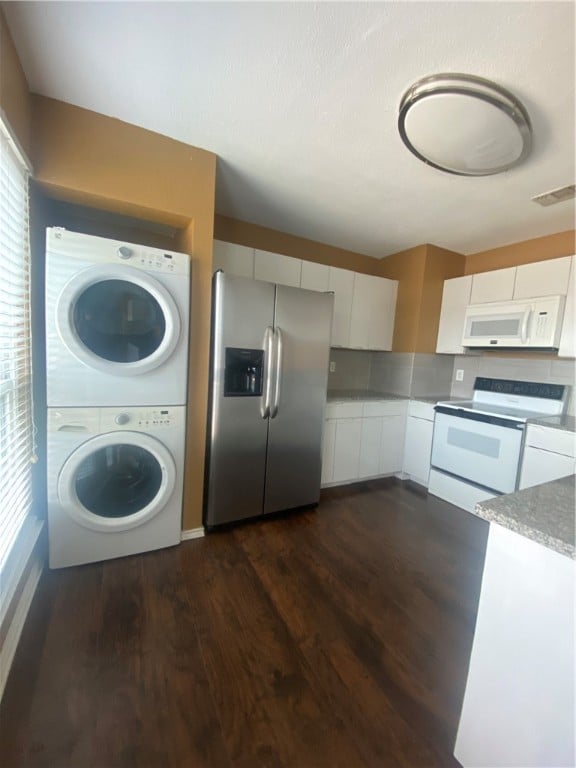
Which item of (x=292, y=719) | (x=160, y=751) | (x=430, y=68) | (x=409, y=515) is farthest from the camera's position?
(x=409, y=515)

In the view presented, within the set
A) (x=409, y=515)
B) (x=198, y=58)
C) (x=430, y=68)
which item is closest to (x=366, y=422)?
(x=409, y=515)

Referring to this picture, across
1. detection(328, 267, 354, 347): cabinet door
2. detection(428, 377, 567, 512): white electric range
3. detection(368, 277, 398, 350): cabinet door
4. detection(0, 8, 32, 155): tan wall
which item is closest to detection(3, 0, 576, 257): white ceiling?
detection(0, 8, 32, 155): tan wall

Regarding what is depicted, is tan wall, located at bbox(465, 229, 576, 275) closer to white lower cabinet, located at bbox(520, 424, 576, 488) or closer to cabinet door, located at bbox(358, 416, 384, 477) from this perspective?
white lower cabinet, located at bbox(520, 424, 576, 488)

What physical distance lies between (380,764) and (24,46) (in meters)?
3.00

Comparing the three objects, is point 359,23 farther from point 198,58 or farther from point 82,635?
point 82,635

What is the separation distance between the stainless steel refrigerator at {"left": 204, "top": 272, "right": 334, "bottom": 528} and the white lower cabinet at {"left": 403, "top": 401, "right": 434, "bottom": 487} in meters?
1.21

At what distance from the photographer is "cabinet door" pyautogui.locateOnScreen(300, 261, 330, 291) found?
2900 millimetres

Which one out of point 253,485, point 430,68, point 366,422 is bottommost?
point 253,485

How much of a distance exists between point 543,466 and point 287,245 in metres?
2.91

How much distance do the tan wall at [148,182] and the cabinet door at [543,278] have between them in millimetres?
2665

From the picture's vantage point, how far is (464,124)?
138 centimetres

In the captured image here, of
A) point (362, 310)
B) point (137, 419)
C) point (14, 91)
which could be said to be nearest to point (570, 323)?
point (362, 310)

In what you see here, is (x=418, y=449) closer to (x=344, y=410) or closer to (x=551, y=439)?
(x=344, y=410)

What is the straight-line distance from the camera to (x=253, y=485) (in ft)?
7.43
